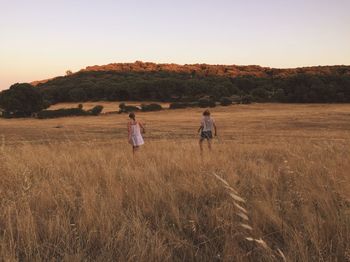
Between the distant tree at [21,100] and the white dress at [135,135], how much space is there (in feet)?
163

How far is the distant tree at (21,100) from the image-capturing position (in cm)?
5758

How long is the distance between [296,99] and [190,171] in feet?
226

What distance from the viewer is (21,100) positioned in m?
58.3

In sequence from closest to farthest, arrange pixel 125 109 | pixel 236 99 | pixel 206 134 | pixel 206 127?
pixel 206 134 → pixel 206 127 → pixel 125 109 → pixel 236 99

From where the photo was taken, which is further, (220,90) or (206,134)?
(220,90)

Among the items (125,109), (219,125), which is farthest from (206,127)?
(125,109)

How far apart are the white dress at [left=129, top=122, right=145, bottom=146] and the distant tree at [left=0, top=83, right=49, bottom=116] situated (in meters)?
49.6

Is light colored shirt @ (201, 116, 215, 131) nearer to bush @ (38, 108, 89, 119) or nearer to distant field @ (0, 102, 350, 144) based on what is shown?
distant field @ (0, 102, 350, 144)

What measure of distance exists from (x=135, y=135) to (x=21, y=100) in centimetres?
5118

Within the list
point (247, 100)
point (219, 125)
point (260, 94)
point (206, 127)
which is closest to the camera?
point (206, 127)

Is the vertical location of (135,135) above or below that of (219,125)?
above

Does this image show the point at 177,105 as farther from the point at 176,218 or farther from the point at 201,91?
the point at 176,218

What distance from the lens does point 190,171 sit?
462 centimetres

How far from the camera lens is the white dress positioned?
11.8m
